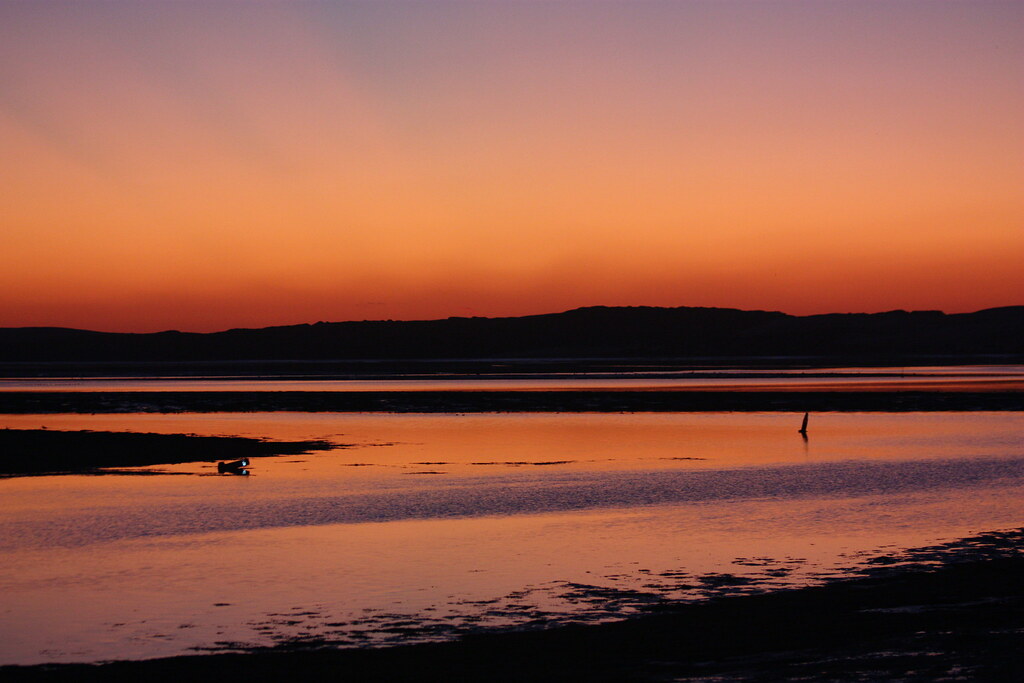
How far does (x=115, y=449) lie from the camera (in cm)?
3816

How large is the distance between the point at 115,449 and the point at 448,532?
71.9 feet

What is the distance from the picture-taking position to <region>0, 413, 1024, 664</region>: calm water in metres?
13.9

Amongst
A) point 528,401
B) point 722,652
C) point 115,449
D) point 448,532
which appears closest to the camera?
point 722,652

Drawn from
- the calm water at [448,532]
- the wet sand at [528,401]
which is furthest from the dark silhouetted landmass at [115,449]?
the wet sand at [528,401]

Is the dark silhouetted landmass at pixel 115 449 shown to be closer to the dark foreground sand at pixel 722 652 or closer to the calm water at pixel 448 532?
the calm water at pixel 448 532

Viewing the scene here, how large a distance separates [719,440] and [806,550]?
879 inches

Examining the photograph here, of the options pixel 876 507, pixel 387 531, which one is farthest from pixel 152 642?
pixel 876 507

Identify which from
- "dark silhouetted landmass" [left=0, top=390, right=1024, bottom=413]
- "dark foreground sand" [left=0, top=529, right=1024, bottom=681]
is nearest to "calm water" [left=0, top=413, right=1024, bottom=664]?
"dark foreground sand" [left=0, top=529, right=1024, bottom=681]

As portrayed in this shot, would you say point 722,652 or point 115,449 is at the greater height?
point 115,449

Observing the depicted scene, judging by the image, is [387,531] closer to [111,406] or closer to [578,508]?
[578,508]

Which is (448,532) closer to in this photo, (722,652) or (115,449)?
(722,652)

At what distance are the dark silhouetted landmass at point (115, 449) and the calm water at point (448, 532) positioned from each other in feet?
8.47

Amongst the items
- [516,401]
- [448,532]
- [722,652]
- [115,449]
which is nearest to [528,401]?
[516,401]

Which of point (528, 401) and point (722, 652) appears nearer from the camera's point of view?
point (722, 652)
